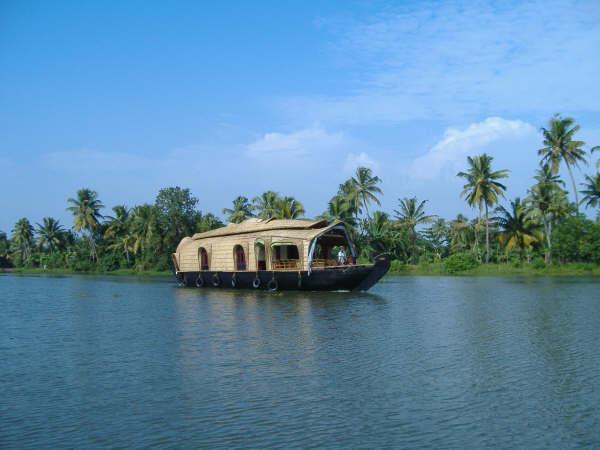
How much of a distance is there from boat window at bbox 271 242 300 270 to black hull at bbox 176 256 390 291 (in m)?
0.64

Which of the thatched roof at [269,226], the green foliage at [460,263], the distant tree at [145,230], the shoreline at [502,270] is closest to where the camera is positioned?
the thatched roof at [269,226]

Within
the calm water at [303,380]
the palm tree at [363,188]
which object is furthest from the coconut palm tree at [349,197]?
the calm water at [303,380]

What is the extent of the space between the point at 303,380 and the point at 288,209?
120 feet

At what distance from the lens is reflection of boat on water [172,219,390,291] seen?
80.3 ft

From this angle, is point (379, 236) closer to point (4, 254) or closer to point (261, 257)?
point (261, 257)

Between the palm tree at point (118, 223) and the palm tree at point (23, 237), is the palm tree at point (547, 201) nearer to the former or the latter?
the palm tree at point (118, 223)

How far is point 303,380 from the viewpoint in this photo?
9180 mm

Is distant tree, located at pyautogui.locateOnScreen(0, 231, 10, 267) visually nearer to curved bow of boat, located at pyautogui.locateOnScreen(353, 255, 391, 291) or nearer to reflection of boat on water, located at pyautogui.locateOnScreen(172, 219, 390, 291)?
reflection of boat on water, located at pyautogui.locateOnScreen(172, 219, 390, 291)

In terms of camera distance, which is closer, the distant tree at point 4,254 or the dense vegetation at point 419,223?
the dense vegetation at point 419,223

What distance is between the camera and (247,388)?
8703mm

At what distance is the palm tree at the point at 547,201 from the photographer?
135 feet

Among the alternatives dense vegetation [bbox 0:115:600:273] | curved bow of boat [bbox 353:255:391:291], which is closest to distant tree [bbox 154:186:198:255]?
dense vegetation [bbox 0:115:600:273]

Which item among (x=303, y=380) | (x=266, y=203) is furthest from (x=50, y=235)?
(x=303, y=380)

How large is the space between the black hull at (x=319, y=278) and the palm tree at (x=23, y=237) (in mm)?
53328
